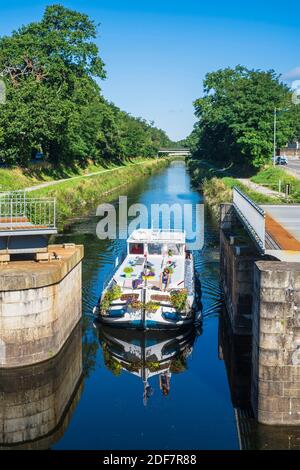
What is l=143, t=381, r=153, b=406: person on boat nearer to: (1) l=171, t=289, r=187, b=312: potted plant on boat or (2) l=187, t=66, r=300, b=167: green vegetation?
(1) l=171, t=289, r=187, b=312: potted plant on boat

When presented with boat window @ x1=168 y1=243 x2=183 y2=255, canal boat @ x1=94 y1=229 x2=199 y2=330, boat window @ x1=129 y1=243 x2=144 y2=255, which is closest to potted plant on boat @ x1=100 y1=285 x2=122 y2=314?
canal boat @ x1=94 y1=229 x2=199 y2=330

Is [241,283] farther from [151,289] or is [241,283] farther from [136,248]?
[136,248]

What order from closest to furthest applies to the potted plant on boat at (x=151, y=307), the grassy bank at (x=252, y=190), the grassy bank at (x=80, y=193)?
1. the potted plant on boat at (x=151, y=307)
2. the grassy bank at (x=252, y=190)
3. the grassy bank at (x=80, y=193)

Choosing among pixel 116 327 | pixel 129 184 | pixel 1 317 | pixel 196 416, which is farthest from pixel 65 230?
pixel 129 184

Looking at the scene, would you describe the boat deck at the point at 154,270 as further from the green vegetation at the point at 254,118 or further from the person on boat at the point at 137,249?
the green vegetation at the point at 254,118

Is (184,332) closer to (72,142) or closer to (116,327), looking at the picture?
(116,327)

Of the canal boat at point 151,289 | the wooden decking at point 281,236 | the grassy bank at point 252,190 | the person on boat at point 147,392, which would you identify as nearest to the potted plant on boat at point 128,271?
the canal boat at point 151,289
